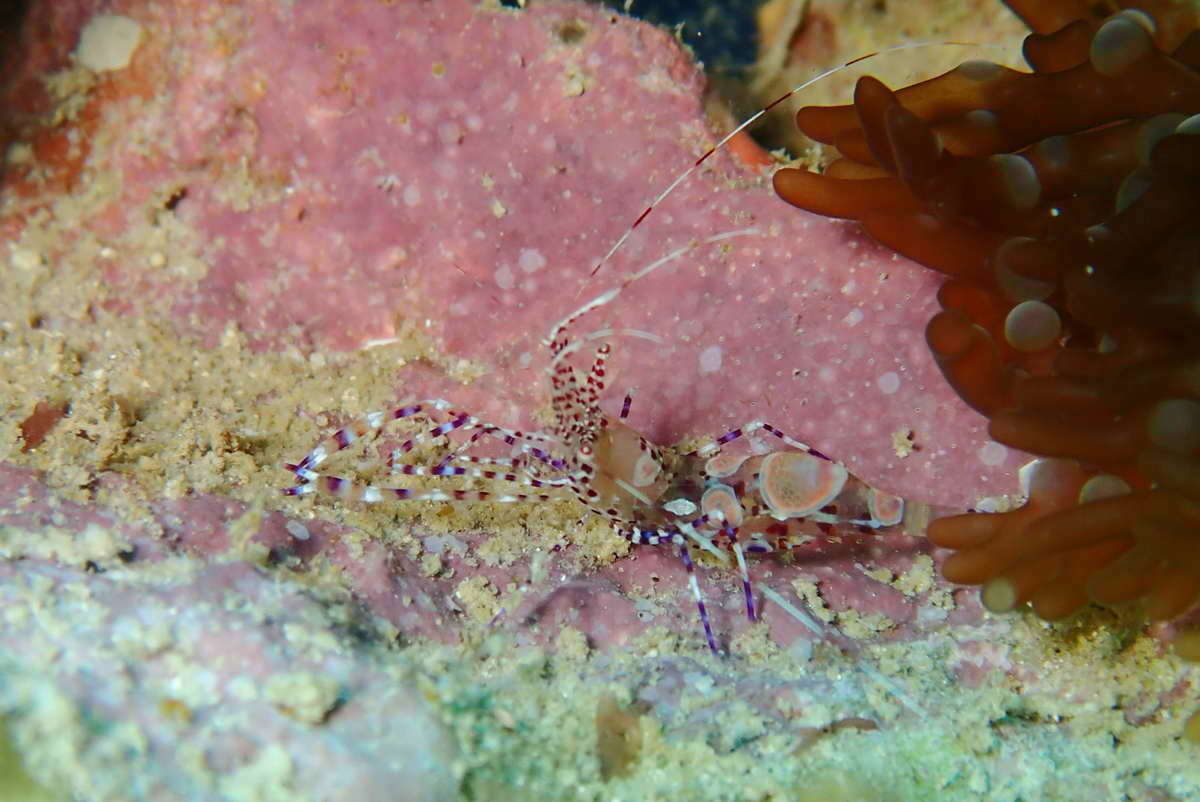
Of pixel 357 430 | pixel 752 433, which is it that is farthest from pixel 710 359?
pixel 357 430

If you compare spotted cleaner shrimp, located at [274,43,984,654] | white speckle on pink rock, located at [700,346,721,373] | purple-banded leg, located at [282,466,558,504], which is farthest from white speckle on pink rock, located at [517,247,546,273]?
purple-banded leg, located at [282,466,558,504]

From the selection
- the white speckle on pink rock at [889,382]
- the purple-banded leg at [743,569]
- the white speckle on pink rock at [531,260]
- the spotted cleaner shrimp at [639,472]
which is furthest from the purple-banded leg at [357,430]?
the white speckle on pink rock at [889,382]

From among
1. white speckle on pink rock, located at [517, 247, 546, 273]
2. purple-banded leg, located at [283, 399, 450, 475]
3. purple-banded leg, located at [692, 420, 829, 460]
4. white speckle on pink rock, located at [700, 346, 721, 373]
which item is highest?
white speckle on pink rock, located at [517, 247, 546, 273]

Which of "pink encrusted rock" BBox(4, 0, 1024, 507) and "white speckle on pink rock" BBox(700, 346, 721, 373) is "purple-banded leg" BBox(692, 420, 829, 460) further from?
"white speckle on pink rock" BBox(700, 346, 721, 373)

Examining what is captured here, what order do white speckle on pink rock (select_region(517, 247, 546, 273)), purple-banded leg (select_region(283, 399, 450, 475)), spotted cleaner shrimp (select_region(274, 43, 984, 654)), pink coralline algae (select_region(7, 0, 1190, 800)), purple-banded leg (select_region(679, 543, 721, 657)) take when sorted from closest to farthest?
pink coralline algae (select_region(7, 0, 1190, 800))
purple-banded leg (select_region(679, 543, 721, 657))
purple-banded leg (select_region(283, 399, 450, 475))
spotted cleaner shrimp (select_region(274, 43, 984, 654))
white speckle on pink rock (select_region(517, 247, 546, 273))

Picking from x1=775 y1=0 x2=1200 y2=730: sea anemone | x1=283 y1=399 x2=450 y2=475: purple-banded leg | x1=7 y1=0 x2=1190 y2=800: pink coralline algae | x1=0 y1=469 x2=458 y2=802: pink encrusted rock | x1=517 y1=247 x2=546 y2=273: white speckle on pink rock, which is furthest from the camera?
x1=517 y1=247 x2=546 y2=273: white speckle on pink rock

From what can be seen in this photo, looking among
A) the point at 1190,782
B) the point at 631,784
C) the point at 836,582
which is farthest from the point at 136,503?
the point at 1190,782

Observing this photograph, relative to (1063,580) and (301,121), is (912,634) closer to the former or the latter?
(1063,580)
